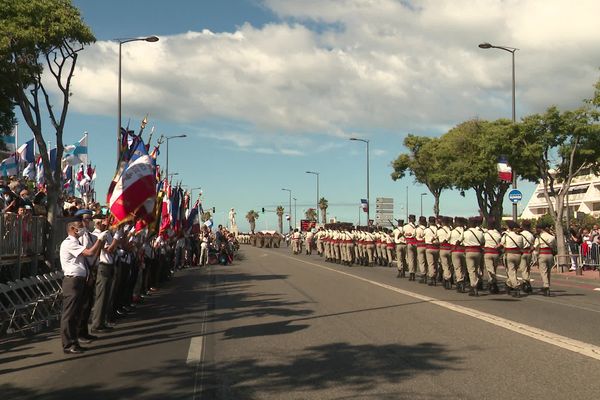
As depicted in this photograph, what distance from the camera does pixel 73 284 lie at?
336 inches

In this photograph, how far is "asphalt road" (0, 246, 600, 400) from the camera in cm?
630

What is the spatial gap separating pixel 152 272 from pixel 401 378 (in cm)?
1186

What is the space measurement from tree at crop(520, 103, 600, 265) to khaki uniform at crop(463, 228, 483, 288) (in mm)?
10623

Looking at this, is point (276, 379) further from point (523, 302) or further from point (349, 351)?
point (523, 302)

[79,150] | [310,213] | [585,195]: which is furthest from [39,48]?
[310,213]

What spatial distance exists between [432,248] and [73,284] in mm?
11376

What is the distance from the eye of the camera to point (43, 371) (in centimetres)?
733

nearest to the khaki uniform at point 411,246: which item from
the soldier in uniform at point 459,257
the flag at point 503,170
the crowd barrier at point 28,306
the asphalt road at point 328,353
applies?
the soldier in uniform at point 459,257

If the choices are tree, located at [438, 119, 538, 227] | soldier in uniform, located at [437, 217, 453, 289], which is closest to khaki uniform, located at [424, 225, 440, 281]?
soldier in uniform, located at [437, 217, 453, 289]

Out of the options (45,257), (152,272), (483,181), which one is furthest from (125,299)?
(483,181)

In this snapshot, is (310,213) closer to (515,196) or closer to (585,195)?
(585,195)

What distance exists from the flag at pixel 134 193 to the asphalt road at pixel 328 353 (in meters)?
1.89

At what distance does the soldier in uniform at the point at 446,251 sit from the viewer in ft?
54.6

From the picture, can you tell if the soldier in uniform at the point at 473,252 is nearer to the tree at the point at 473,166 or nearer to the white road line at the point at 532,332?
the white road line at the point at 532,332
